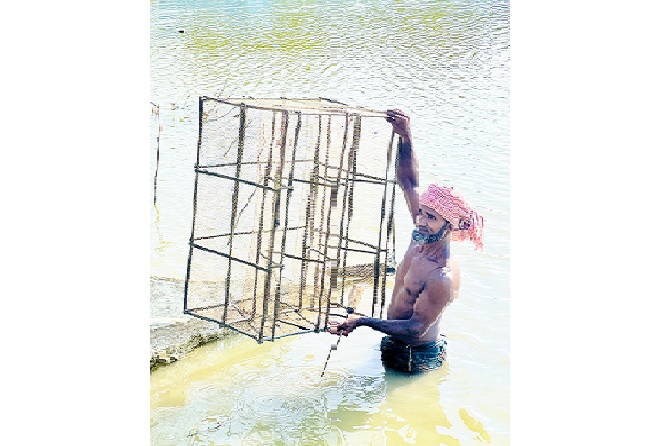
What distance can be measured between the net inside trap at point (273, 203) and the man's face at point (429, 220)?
173 millimetres

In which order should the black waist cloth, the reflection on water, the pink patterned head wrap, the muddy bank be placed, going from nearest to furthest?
1. the reflection on water
2. the pink patterned head wrap
3. the black waist cloth
4. the muddy bank

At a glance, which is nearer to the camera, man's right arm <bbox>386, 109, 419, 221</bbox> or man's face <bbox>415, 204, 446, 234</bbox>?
man's face <bbox>415, 204, 446, 234</bbox>

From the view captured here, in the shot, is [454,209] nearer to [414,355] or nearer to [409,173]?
[409,173]

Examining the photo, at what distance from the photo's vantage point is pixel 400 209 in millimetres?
4871

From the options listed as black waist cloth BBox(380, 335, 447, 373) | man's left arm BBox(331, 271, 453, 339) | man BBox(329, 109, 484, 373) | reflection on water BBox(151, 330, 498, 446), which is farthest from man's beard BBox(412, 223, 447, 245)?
reflection on water BBox(151, 330, 498, 446)

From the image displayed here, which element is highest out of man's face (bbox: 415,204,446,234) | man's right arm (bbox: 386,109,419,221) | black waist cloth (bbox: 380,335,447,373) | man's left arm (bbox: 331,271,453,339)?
man's right arm (bbox: 386,109,419,221)

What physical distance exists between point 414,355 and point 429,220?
566 mm

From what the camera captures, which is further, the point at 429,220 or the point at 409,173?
the point at 409,173

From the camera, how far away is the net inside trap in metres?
2.99

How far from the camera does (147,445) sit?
2.86 meters

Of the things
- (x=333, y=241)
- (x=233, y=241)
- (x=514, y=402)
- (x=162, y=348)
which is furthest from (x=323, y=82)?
(x=514, y=402)

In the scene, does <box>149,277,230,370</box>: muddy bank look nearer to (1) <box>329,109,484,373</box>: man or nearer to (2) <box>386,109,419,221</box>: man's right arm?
(1) <box>329,109,484,373</box>: man

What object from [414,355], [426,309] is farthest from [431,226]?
[414,355]

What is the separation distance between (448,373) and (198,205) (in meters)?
1.26
